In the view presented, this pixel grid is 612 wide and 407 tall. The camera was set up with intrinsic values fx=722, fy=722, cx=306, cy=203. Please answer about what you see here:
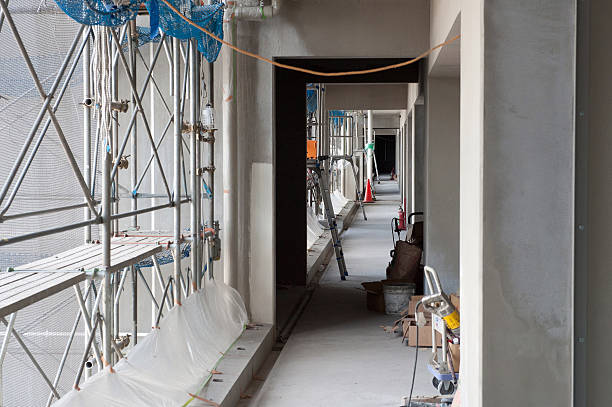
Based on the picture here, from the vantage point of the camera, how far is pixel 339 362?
21.4 ft

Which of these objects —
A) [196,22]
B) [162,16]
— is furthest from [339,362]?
[162,16]

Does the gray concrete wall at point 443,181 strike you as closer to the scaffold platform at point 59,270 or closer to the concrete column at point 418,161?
the scaffold platform at point 59,270

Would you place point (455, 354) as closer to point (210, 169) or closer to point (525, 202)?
point (525, 202)

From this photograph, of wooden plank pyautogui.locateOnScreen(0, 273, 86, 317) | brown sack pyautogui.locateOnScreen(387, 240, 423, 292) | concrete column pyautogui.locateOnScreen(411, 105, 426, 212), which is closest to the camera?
wooden plank pyautogui.locateOnScreen(0, 273, 86, 317)

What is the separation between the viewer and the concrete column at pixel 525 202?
137 inches

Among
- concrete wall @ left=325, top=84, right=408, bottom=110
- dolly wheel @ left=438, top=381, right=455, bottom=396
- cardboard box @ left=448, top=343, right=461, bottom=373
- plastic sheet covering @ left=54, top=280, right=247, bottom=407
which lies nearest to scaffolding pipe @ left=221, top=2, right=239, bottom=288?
plastic sheet covering @ left=54, top=280, right=247, bottom=407

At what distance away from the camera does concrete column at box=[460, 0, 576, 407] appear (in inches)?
137

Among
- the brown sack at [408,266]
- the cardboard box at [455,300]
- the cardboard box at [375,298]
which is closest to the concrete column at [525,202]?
the cardboard box at [455,300]

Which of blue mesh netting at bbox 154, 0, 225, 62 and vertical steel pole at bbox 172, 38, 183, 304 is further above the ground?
blue mesh netting at bbox 154, 0, 225, 62

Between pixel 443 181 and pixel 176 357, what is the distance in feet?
12.2

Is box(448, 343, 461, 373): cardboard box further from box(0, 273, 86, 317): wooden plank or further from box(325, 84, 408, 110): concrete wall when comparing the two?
box(325, 84, 408, 110): concrete wall

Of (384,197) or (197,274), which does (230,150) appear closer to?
(197,274)

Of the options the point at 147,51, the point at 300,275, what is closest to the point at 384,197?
the point at 300,275

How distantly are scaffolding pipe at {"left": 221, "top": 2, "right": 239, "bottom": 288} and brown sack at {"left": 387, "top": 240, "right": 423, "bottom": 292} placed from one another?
2.44 m
